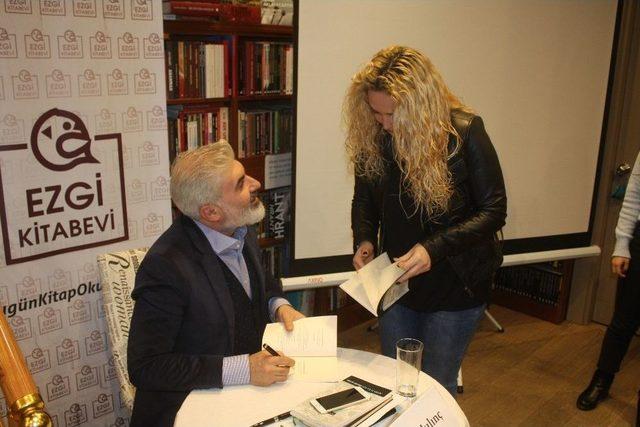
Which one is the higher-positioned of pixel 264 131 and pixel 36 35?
pixel 36 35

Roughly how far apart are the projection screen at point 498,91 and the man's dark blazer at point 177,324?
3.96ft

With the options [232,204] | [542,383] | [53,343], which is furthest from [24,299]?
[542,383]

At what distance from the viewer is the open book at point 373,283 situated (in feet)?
5.45

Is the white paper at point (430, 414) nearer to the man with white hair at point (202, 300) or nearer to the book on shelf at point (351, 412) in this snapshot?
the book on shelf at point (351, 412)

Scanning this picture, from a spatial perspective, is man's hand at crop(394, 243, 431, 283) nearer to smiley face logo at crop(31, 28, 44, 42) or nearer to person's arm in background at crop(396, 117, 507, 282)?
person's arm in background at crop(396, 117, 507, 282)

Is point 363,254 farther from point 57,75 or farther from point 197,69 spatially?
point 197,69

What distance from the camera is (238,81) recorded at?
2.95 metres

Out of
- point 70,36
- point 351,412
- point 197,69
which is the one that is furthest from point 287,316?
point 197,69

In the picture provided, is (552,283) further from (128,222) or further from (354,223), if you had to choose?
(128,222)

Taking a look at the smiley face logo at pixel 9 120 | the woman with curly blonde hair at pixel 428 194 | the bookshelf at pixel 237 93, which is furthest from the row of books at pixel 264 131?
the smiley face logo at pixel 9 120

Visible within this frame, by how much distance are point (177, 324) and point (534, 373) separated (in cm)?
239

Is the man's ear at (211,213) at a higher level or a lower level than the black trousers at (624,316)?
higher

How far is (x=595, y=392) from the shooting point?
2869 millimetres

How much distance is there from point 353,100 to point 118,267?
1071 mm
